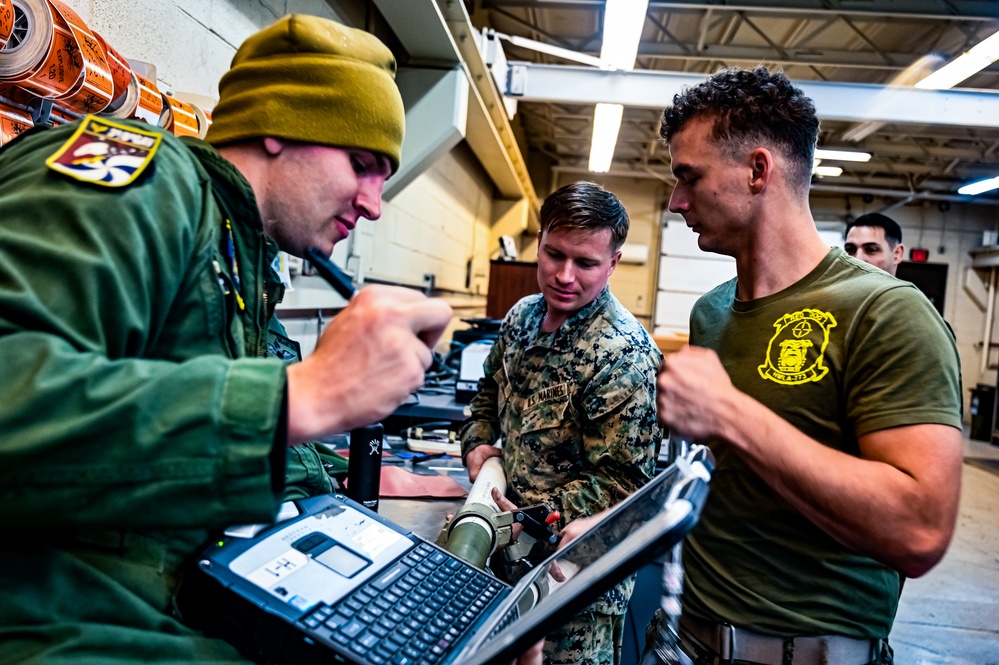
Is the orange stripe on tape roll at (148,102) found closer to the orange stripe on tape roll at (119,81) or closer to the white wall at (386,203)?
the orange stripe on tape roll at (119,81)

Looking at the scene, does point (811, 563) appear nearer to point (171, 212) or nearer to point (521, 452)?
point (521, 452)

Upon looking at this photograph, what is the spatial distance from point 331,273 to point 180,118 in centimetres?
91

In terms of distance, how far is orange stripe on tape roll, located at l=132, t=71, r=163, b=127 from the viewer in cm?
128

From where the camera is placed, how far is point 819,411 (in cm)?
107

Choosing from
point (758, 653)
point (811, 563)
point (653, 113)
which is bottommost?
point (758, 653)

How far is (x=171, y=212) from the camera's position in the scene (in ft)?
2.00

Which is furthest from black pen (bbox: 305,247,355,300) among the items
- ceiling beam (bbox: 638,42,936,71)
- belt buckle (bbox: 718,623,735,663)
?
ceiling beam (bbox: 638,42,936,71)

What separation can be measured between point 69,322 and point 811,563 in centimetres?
112

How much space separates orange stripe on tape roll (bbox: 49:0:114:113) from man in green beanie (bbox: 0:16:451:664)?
0.52 metres

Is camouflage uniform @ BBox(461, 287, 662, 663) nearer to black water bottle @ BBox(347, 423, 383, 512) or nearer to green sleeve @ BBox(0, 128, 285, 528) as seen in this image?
black water bottle @ BBox(347, 423, 383, 512)

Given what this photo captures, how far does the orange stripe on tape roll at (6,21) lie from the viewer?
0.89 m

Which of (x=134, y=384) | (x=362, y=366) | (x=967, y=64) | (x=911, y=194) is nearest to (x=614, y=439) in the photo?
(x=362, y=366)

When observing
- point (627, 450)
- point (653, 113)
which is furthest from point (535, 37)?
point (627, 450)

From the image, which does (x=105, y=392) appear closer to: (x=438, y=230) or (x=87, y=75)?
(x=87, y=75)
